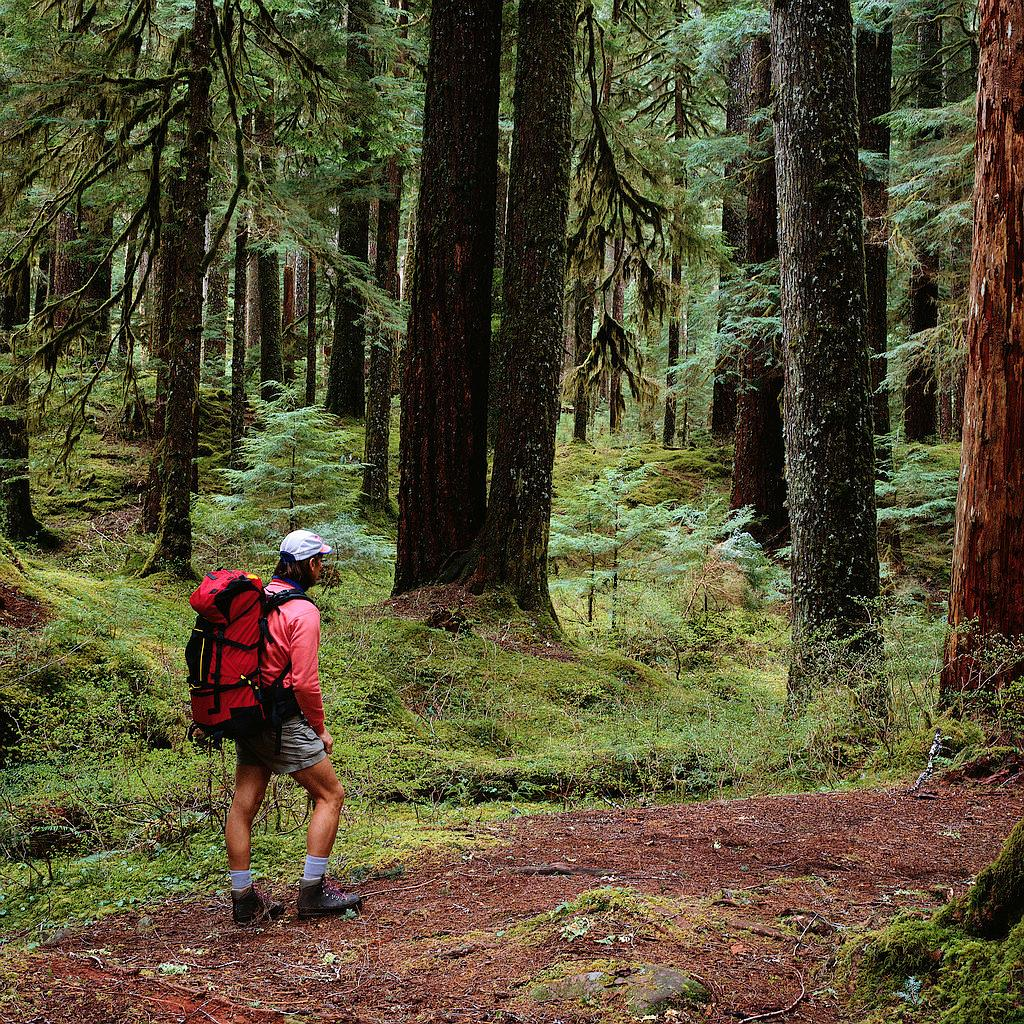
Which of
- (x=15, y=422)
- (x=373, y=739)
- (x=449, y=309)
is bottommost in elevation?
(x=373, y=739)

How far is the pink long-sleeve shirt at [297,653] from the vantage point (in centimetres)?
396

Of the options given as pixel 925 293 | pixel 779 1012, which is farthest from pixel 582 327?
pixel 925 293

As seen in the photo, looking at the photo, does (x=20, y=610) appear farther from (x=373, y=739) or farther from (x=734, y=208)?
(x=734, y=208)

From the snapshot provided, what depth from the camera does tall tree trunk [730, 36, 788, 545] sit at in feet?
47.4

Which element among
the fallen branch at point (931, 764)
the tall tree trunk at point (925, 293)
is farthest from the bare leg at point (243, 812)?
the tall tree trunk at point (925, 293)

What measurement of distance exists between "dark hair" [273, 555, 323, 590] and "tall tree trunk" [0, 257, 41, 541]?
6.86 meters

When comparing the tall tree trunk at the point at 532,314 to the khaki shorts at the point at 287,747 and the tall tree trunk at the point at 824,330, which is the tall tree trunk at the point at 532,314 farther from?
the khaki shorts at the point at 287,747

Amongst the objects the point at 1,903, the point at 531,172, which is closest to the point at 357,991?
the point at 1,903

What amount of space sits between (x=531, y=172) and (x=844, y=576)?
5.61m

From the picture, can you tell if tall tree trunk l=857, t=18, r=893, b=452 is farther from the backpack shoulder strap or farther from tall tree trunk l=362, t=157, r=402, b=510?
the backpack shoulder strap

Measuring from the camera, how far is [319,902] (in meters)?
3.85

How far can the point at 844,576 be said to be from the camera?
7.27m

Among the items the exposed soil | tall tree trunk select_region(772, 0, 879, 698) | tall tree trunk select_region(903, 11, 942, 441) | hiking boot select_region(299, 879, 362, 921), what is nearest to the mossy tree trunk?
hiking boot select_region(299, 879, 362, 921)

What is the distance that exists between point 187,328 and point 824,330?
6.96 meters
